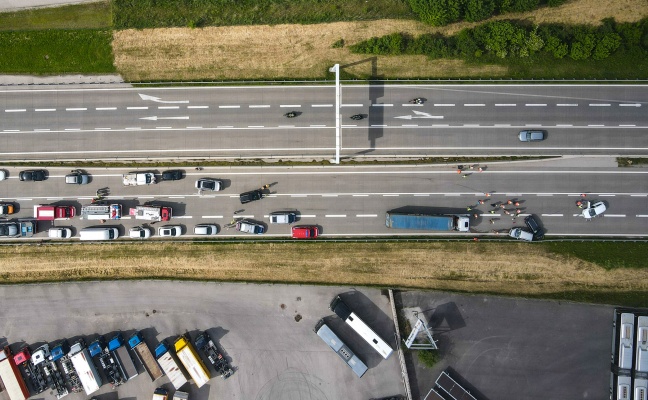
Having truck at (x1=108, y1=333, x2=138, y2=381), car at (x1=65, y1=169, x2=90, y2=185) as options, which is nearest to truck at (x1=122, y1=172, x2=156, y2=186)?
car at (x1=65, y1=169, x2=90, y2=185)

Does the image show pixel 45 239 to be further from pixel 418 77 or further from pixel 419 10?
pixel 419 10

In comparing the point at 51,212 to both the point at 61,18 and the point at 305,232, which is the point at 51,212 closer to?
the point at 61,18

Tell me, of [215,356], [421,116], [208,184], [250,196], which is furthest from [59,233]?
[421,116]

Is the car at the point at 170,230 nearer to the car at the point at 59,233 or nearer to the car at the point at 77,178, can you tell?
the car at the point at 77,178

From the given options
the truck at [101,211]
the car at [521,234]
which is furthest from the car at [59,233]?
the car at [521,234]

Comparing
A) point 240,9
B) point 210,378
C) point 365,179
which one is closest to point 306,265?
point 365,179
